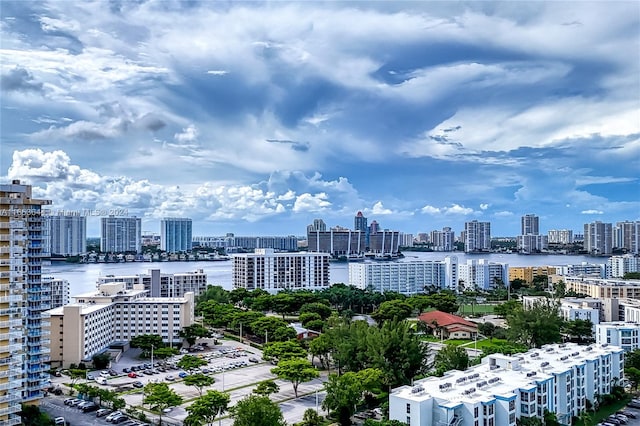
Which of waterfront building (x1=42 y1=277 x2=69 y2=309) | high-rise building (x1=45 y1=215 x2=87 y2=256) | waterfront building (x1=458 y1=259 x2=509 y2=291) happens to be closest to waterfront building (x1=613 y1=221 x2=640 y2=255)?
waterfront building (x1=458 y1=259 x2=509 y2=291)

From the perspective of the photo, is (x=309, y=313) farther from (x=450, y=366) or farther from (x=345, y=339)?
(x=450, y=366)

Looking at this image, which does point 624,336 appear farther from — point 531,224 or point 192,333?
point 531,224

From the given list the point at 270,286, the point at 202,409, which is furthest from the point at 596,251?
the point at 202,409

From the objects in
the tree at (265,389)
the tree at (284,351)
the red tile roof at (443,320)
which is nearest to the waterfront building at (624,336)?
the red tile roof at (443,320)

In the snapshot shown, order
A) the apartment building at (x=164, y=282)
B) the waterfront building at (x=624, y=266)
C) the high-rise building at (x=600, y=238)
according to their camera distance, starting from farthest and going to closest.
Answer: the high-rise building at (x=600, y=238), the waterfront building at (x=624, y=266), the apartment building at (x=164, y=282)

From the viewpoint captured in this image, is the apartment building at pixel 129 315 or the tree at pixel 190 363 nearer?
the tree at pixel 190 363

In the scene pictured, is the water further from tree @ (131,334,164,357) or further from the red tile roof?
tree @ (131,334,164,357)

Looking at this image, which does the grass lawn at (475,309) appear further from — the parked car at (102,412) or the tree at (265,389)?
the parked car at (102,412)
